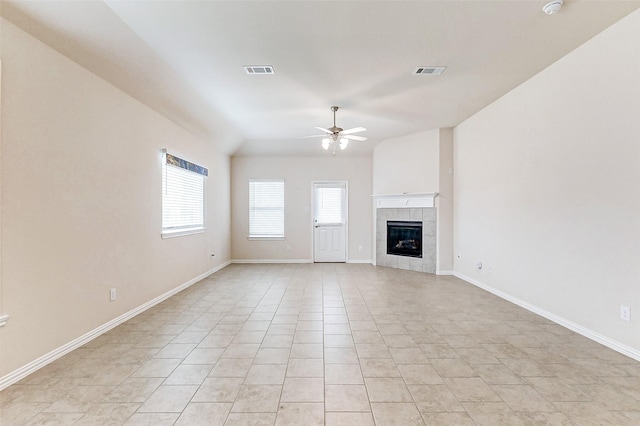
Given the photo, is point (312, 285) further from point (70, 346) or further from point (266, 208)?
point (70, 346)

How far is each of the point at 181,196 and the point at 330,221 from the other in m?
3.59

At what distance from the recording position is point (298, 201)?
286 inches

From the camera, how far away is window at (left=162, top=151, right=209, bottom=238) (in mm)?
4305

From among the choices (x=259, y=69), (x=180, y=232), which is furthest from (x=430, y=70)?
(x=180, y=232)

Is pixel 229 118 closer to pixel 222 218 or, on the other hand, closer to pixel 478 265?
pixel 222 218

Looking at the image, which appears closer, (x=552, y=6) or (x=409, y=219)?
(x=552, y=6)

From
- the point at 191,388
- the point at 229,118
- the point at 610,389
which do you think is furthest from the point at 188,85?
the point at 610,389

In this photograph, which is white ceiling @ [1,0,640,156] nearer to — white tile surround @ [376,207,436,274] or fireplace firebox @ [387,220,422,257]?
white tile surround @ [376,207,436,274]

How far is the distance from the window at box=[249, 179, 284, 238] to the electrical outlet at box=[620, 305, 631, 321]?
5.87 metres

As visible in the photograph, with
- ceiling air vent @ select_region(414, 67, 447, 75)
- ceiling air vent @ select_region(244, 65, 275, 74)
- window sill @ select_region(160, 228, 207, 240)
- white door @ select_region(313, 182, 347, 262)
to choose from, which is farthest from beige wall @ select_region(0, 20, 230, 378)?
white door @ select_region(313, 182, 347, 262)

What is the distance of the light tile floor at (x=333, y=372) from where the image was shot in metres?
1.79

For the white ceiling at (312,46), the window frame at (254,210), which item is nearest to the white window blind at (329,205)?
the window frame at (254,210)

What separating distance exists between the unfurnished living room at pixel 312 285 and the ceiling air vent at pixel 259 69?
0.04m

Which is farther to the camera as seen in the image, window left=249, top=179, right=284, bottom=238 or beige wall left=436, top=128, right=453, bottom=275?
window left=249, top=179, right=284, bottom=238
